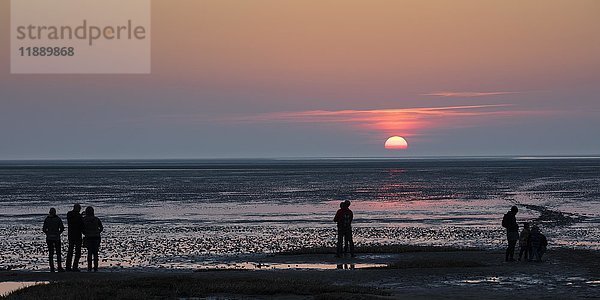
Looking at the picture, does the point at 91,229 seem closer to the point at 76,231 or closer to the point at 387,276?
the point at 76,231

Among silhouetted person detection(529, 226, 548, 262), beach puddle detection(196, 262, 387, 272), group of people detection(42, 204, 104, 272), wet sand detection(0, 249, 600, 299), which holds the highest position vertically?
group of people detection(42, 204, 104, 272)

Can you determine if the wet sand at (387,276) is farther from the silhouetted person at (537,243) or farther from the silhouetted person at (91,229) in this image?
the silhouetted person at (91,229)

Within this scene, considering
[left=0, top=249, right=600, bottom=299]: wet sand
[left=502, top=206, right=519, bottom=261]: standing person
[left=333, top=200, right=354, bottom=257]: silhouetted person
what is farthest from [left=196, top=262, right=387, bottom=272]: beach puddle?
[left=502, top=206, right=519, bottom=261]: standing person

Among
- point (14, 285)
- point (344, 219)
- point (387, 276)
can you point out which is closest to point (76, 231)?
point (14, 285)

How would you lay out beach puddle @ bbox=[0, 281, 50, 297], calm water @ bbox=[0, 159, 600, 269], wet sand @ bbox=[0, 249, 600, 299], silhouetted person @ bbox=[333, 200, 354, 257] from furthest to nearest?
calm water @ bbox=[0, 159, 600, 269] → silhouetted person @ bbox=[333, 200, 354, 257] → beach puddle @ bbox=[0, 281, 50, 297] → wet sand @ bbox=[0, 249, 600, 299]

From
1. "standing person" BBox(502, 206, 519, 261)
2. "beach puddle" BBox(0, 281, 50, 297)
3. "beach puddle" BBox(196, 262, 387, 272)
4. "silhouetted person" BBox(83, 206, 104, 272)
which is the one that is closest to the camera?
"beach puddle" BBox(0, 281, 50, 297)

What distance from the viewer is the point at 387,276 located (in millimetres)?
21859

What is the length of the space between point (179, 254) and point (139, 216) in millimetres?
20804

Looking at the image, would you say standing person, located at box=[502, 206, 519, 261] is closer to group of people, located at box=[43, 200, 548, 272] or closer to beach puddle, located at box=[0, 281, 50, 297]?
group of people, located at box=[43, 200, 548, 272]

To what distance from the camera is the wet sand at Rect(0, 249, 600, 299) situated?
18734mm

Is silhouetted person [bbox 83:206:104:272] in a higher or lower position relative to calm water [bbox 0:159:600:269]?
higher

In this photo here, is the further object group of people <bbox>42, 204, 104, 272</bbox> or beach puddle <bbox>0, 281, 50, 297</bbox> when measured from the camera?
group of people <bbox>42, 204, 104, 272</bbox>

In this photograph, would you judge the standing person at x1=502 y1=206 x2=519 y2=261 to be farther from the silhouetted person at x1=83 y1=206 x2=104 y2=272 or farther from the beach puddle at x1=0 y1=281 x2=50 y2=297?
the beach puddle at x1=0 y1=281 x2=50 y2=297

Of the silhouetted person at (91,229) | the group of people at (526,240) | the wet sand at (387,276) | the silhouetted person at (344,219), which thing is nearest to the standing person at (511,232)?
the group of people at (526,240)
